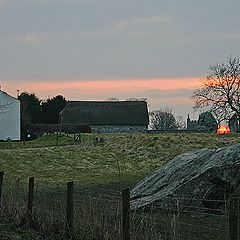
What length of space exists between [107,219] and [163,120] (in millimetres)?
115050

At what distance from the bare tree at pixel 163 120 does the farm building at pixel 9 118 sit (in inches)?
1831

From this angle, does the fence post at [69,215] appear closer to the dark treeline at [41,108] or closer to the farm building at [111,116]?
the dark treeline at [41,108]

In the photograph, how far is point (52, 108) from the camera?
9781cm

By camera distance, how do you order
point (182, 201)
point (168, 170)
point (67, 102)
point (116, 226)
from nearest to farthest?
point (116, 226) → point (182, 201) → point (168, 170) → point (67, 102)

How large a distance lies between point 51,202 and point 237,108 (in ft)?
205

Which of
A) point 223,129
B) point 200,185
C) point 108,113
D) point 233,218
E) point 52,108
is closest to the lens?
point 233,218

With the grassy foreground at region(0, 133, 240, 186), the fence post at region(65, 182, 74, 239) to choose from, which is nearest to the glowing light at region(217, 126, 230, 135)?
the grassy foreground at region(0, 133, 240, 186)

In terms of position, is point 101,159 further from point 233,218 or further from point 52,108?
point 52,108

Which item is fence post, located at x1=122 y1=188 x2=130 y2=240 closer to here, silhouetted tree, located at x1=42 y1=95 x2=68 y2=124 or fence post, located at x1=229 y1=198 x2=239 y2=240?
fence post, located at x1=229 y1=198 x2=239 y2=240

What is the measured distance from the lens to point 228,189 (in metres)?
14.7

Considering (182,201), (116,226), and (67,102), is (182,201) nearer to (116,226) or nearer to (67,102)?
(116,226)

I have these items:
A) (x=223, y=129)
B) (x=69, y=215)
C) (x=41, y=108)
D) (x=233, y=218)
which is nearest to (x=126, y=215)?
(x=69, y=215)

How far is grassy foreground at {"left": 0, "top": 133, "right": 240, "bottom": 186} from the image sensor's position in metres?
29.1

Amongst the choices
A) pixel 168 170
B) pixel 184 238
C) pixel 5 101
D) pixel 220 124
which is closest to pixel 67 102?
pixel 5 101
